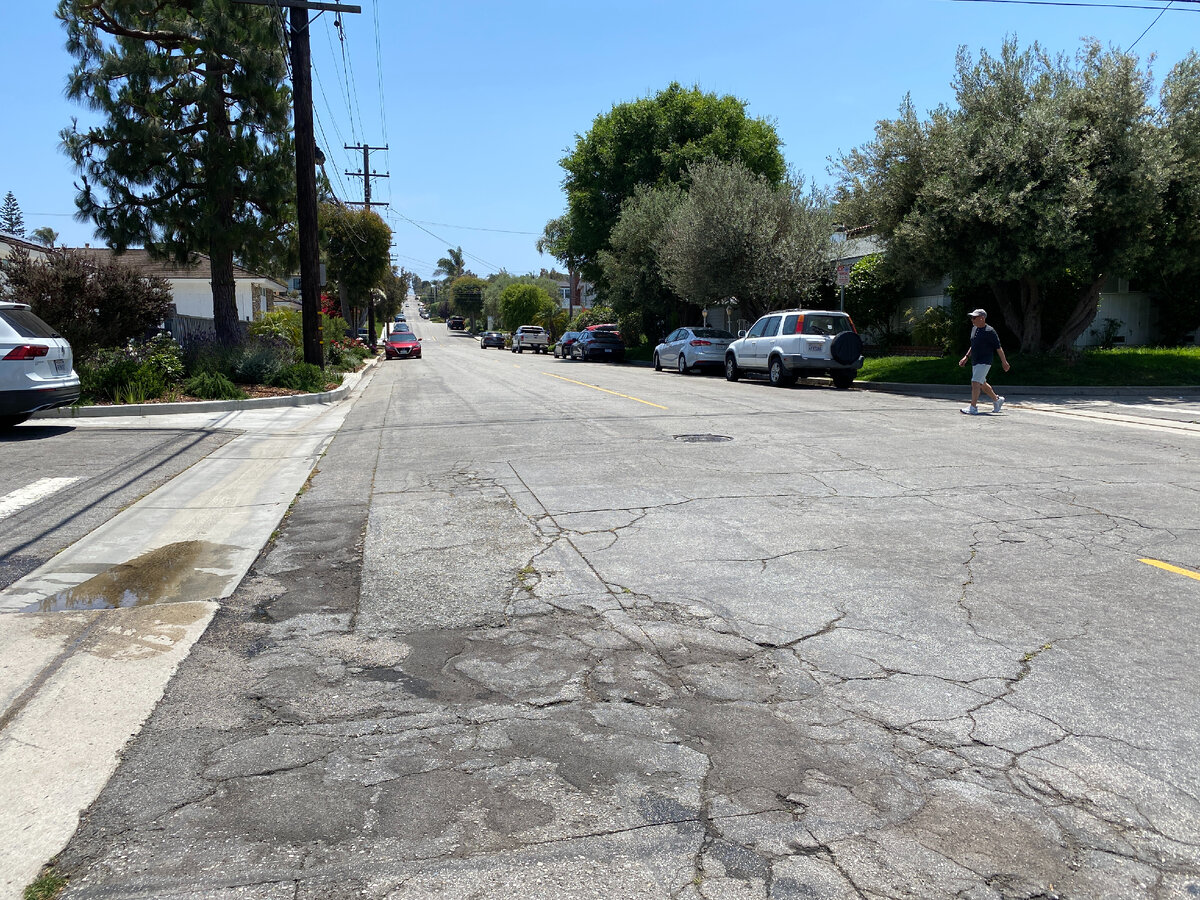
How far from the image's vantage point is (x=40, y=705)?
4191mm

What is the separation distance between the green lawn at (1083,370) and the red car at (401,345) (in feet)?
104

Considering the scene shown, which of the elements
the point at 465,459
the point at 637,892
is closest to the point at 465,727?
the point at 637,892

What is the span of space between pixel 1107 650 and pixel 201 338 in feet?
66.0

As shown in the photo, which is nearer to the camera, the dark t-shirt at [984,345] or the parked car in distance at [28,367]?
the parked car in distance at [28,367]

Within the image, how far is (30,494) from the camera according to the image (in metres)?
8.87

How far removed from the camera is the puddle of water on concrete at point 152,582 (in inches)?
227

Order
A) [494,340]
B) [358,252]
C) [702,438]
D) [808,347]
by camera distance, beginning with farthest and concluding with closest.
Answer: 1. [494,340]
2. [358,252]
3. [808,347]
4. [702,438]

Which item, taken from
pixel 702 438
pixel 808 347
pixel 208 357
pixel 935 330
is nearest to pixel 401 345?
pixel 935 330

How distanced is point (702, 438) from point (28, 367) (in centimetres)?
903

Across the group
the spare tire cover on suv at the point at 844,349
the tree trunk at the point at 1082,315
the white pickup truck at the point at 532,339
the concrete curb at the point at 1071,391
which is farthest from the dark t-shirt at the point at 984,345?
the white pickup truck at the point at 532,339

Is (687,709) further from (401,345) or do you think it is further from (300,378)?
(401,345)

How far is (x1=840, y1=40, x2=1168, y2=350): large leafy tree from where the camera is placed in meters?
19.5

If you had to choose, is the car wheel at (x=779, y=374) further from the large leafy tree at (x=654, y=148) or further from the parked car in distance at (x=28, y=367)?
the large leafy tree at (x=654, y=148)

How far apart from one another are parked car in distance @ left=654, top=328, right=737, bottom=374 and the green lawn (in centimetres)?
602
